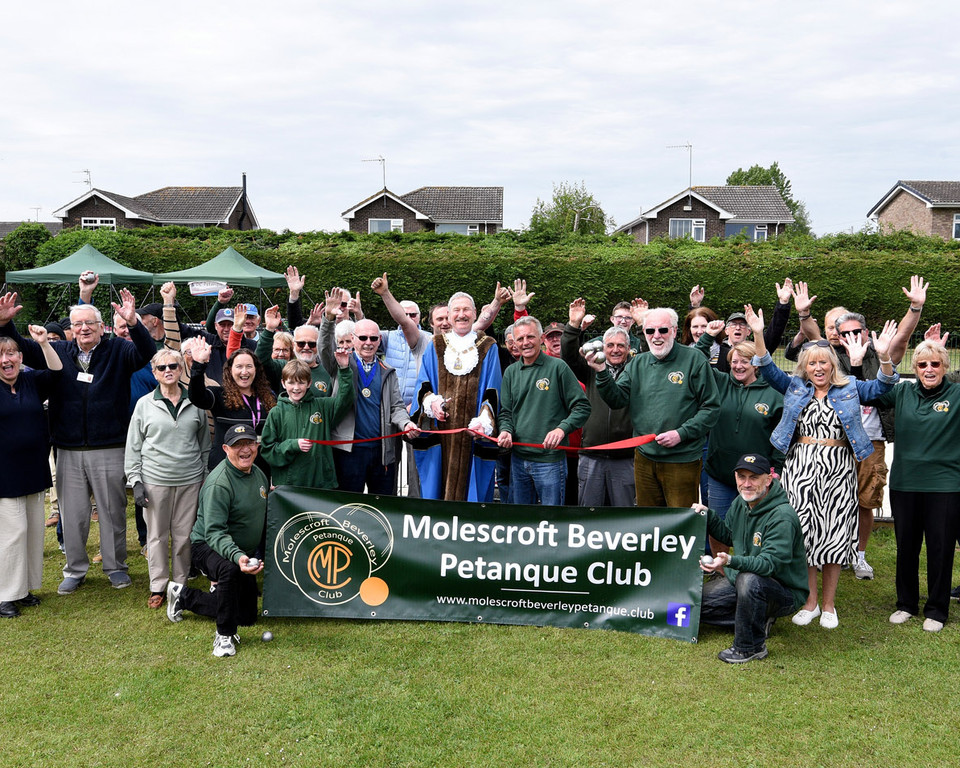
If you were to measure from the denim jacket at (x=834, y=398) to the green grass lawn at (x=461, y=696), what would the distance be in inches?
50.5

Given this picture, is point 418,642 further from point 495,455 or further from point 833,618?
point 833,618

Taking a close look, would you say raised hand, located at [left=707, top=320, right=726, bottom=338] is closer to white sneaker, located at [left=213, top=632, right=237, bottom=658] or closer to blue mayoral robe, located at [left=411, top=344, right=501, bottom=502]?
blue mayoral robe, located at [left=411, top=344, right=501, bottom=502]

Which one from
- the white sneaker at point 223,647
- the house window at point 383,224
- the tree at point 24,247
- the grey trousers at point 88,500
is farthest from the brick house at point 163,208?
the white sneaker at point 223,647

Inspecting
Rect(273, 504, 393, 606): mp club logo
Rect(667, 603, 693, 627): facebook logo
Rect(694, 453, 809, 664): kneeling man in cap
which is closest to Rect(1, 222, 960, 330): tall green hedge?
Rect(273, 504, 393, 606): mp club logo

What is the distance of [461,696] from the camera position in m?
4.09

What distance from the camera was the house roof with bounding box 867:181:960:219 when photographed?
1777 inches

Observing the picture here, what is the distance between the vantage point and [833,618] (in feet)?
16.6

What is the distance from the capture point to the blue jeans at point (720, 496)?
570 centimetres

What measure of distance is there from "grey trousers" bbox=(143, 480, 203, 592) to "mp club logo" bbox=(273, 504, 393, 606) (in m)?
0.87

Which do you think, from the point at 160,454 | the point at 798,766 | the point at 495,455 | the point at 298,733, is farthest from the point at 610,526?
the point at 160,454

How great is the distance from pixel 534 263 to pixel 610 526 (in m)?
19.1

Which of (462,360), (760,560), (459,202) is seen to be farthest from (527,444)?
(459,202)

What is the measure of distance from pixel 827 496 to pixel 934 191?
5081 centimetres

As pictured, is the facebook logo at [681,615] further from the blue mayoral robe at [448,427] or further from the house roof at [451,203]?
the house roof at [451,203]
